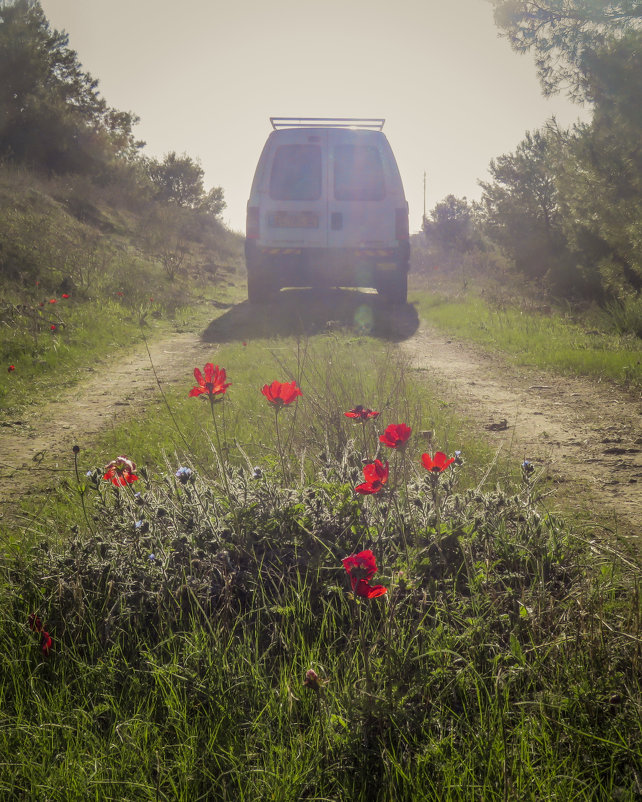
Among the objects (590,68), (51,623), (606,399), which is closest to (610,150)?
(590,68)

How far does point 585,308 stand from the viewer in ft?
39.3

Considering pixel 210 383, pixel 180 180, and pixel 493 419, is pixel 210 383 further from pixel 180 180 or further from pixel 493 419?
pixel 180 180

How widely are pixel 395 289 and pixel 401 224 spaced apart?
144 centimetres

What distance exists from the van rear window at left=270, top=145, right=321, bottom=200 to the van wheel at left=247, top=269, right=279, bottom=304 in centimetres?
148

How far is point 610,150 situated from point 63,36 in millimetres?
23649

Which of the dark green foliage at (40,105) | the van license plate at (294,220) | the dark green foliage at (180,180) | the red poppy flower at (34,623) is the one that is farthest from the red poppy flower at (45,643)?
the dark green foliage at (180,180)

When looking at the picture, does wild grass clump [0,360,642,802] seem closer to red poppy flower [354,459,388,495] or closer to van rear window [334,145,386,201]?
red poppy flower [354,459,388,495]

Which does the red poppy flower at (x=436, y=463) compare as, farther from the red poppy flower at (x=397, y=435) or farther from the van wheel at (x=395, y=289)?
the van wheel at (x=395, y=289)

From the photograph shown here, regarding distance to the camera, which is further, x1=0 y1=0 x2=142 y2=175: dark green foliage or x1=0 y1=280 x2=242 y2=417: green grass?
x1=0 y1=0 x2=142 y2=175: dark green foliage

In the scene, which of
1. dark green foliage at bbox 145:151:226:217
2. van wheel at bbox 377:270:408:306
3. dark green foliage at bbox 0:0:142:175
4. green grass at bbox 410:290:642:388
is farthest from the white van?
dark green foliage at bbox 145:151:226:217

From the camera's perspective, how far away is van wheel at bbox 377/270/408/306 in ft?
34.4

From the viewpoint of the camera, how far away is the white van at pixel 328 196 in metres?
9.52

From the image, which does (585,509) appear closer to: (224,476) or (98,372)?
(224,476)

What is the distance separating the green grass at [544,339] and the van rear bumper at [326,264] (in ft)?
4.83
